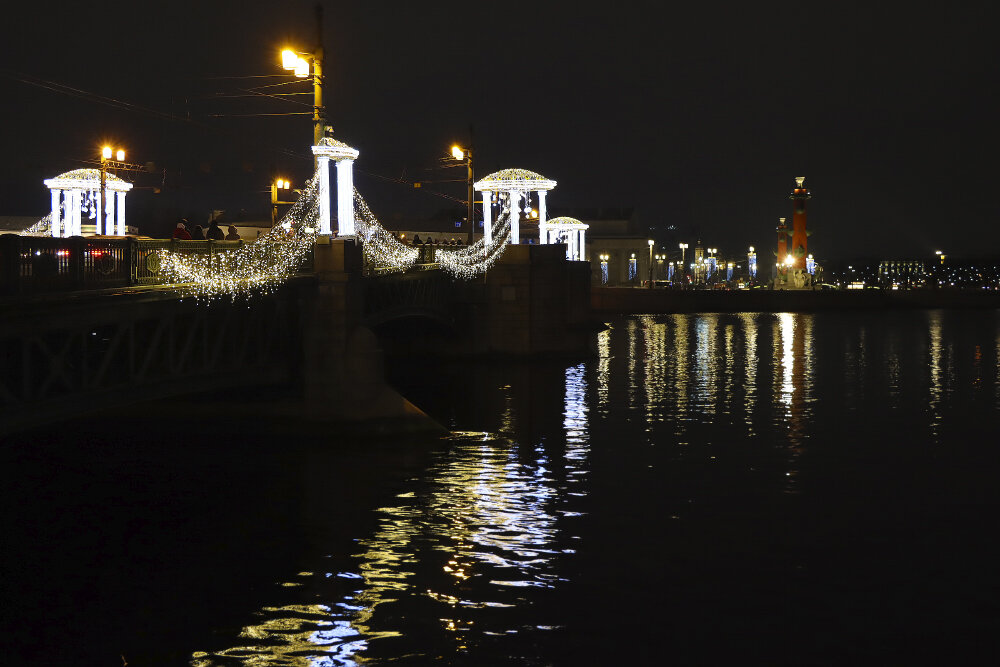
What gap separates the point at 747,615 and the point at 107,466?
14.9 metres

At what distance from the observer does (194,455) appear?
2511 cm

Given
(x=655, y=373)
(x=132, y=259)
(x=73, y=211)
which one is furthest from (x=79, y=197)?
(x=655, y=373)

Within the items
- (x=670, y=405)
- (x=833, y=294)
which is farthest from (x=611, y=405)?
(x=833, y=294)

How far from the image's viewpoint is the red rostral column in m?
144

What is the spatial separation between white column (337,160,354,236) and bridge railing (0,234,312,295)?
5.10 metres

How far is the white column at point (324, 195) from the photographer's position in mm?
25000

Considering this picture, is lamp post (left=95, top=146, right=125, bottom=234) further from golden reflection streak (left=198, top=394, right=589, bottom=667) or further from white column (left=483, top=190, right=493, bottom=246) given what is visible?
white column (left=483, top=190, right=493, bottom=246)

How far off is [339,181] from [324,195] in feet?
3.33

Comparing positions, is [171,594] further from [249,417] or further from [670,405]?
[670,405]

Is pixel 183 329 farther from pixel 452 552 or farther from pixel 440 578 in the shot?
pixel 440 578

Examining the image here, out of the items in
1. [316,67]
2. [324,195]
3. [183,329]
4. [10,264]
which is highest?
[316,67]

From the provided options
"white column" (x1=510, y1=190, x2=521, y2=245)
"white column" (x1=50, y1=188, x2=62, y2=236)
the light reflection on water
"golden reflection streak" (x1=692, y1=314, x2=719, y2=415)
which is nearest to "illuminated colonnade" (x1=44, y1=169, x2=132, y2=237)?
"white column" (x1=50, y1=188, x2=62, y2=236)

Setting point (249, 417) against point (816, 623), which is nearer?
point (816, 623)

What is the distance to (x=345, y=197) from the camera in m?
27.0
